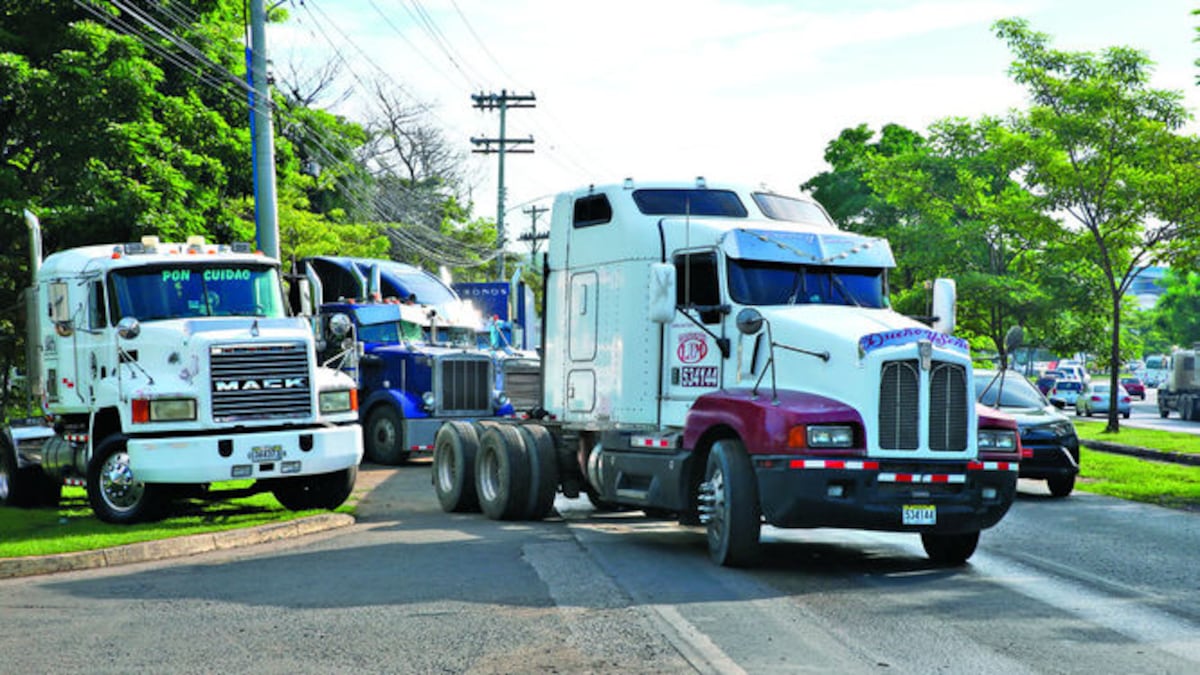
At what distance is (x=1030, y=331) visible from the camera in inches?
1766

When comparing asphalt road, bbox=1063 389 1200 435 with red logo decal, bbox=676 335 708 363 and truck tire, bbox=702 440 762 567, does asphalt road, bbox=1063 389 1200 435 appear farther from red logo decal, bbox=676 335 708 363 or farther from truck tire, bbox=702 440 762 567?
truck tire, bbox=702 440 762 567

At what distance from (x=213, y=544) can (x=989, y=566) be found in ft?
24.1

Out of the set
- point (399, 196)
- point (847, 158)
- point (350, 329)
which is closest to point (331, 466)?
point (350, 329)

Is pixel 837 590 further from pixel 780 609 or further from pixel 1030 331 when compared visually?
pixel 1030 331

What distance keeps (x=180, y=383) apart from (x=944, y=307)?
8.03 meters

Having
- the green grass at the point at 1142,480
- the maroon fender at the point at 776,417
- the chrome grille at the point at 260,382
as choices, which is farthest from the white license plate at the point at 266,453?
the green grass at the point at 1142,480

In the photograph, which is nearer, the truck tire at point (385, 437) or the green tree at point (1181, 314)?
the truck tire at point (385, 437)

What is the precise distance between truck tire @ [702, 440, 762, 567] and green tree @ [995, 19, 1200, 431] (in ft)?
69.8

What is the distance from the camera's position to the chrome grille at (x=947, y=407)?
37.6ft

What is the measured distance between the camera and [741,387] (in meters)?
12.3

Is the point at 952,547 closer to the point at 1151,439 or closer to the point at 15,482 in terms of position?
the point at 15,482

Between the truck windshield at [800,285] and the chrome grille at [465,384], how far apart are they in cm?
1252

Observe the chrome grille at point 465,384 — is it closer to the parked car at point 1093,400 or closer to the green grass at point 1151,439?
the green grass at point 1151,439

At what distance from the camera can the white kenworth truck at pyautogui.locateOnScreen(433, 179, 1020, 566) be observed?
11.2 meters
